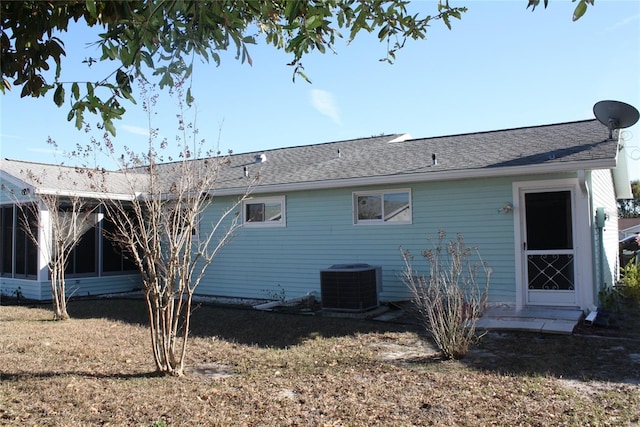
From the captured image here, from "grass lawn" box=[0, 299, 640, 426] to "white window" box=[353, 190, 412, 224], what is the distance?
2.57m

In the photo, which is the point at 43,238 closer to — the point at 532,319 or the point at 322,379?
the point at 322,379

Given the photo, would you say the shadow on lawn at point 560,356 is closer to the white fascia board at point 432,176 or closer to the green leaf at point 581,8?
the white fascia board at point 432,176

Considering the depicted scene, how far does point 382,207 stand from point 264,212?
2.97m

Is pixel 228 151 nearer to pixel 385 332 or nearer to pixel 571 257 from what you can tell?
pixel 385 332

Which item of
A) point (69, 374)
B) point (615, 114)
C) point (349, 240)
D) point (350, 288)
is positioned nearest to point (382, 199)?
point (349, 240)

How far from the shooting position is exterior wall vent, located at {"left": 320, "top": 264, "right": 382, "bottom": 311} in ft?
30.2

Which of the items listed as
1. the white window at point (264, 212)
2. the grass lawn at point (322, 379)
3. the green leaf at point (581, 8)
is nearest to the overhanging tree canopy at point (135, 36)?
the green leaf at point (581, 8)

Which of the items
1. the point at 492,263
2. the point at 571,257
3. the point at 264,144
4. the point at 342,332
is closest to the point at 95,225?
the point at 264,144

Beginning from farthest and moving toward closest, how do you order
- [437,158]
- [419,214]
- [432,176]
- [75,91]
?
1. [437,158]
2. [419,214]
3. [432,176]
4. [75,91]

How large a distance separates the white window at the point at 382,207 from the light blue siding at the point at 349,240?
0.12 m

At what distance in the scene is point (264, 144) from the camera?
16438mm

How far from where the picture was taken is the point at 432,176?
30.8ft

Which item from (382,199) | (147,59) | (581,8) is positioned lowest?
(382,199)

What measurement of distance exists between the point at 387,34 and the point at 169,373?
4041 mm
